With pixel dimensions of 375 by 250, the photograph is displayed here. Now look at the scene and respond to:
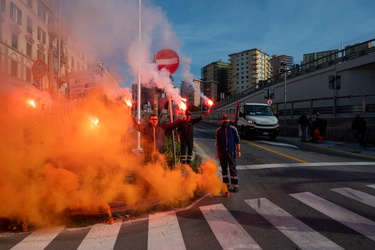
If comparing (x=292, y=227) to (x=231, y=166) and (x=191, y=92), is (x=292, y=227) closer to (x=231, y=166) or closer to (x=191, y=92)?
(x=231, y=166)

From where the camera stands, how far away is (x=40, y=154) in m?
5.21

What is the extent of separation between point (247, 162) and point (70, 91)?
7.19 metres

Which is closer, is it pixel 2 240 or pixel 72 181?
pixel 2 240

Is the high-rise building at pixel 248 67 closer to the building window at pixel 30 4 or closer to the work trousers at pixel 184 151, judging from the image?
the work trousers at pixel 184 151

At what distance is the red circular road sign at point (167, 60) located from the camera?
6.32m

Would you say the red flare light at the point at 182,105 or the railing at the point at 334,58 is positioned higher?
the railing at the point at 334,58

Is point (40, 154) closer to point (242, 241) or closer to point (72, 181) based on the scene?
point (72, 181)

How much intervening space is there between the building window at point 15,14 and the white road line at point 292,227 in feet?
20.3

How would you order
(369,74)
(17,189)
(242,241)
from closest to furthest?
(242,241) → (17,189) → (369,74)

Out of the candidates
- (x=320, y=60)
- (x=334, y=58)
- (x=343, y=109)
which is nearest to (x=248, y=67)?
(x=320, y=60)

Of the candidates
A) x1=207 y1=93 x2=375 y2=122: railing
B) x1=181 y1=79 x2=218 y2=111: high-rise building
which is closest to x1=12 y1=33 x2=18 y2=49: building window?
x1=181 y1=79 x2=218 y2=111: high-rise building

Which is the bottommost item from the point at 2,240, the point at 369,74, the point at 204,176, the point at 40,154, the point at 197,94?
the point at 2,240

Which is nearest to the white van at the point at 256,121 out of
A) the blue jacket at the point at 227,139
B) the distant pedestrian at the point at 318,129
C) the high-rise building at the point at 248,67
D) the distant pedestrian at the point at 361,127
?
the distant pedestrian at the point at 318,129

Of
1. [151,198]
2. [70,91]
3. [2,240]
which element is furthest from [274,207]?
[70,91]
